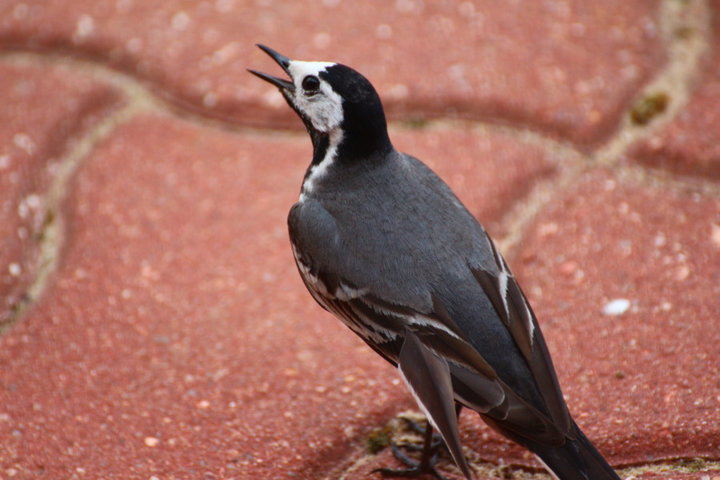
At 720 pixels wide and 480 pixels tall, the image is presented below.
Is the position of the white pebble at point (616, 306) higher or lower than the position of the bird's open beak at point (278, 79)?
lower

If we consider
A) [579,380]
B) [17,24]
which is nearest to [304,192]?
[579,380]

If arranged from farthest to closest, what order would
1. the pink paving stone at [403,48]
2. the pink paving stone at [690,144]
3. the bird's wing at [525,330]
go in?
the pink paving stone at [403,48]
the pink paving stone at [690,144]
the bird's wing at [525,330]

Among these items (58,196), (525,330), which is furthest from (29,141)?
(525,330)

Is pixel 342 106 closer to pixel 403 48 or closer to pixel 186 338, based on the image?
pixel 186 338


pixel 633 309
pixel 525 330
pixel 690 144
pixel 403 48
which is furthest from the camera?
pixel 403 48

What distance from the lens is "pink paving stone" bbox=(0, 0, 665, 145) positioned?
324 cm

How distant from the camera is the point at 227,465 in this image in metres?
2.20

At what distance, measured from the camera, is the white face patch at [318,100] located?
8.54 feet

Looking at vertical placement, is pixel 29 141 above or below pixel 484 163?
below

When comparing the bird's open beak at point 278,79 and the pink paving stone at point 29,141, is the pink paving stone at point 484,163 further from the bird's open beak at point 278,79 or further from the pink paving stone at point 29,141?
the pink paving stone at point 29,141

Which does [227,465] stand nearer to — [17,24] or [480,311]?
[480,311]

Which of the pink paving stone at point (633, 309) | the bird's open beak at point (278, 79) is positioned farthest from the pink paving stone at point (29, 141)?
the pink paving stone at point (633, 309)

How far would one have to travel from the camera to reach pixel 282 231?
3.03 meters

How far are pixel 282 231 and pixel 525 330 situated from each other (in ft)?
3.44
